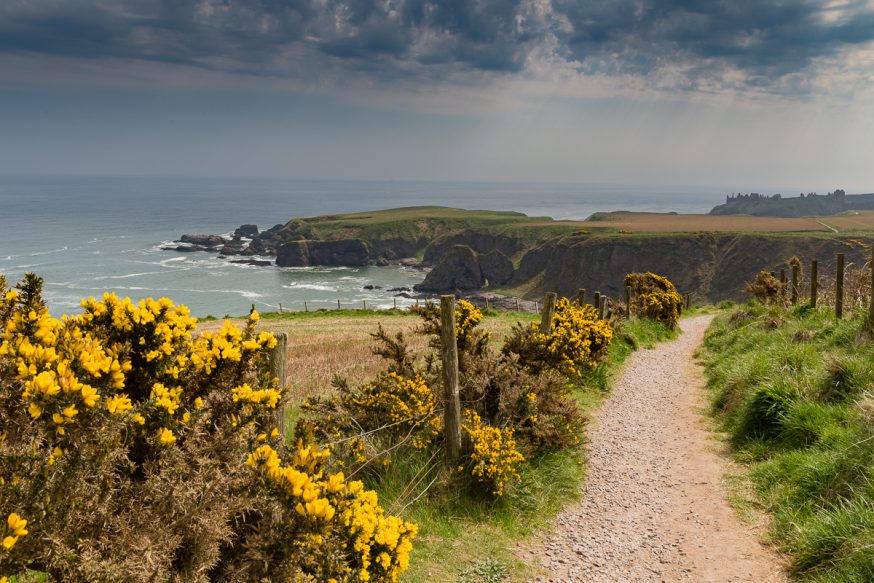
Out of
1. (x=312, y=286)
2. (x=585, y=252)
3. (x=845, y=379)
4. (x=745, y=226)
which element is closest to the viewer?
(x=845, y=379)

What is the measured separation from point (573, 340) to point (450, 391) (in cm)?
535

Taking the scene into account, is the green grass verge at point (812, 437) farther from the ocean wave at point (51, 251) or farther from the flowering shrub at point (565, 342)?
the ocean wave at point (51, 251)

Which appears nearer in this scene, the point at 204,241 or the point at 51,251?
the point at 51,251

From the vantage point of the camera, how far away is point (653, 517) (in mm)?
7074

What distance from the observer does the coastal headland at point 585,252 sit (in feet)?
395

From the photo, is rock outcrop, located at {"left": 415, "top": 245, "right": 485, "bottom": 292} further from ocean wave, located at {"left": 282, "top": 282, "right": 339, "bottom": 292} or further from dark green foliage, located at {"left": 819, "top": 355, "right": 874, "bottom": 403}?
dark green foliage, located at {"left": 819, "top": 355, "right": 874, "bottom": 403}

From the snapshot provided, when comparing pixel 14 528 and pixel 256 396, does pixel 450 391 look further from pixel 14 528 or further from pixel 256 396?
pixel 14 528

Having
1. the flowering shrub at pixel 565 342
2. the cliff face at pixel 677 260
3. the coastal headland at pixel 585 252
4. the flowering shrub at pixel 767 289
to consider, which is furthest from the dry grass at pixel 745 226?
the flowering shrub at pixel 565 342

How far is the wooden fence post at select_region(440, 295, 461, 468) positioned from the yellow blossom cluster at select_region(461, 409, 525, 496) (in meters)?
0.21

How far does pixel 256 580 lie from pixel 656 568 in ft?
15.1

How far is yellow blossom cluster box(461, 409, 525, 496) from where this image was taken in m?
6.82

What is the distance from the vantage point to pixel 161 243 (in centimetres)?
18888

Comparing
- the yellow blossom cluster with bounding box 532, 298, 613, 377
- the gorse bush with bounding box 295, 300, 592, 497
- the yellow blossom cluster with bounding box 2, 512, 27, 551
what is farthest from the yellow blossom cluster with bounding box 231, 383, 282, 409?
the yellow blossom cluster with bounding box 532, 298, 613, 377

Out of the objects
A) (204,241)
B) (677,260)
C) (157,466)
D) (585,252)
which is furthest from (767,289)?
(204,241)
